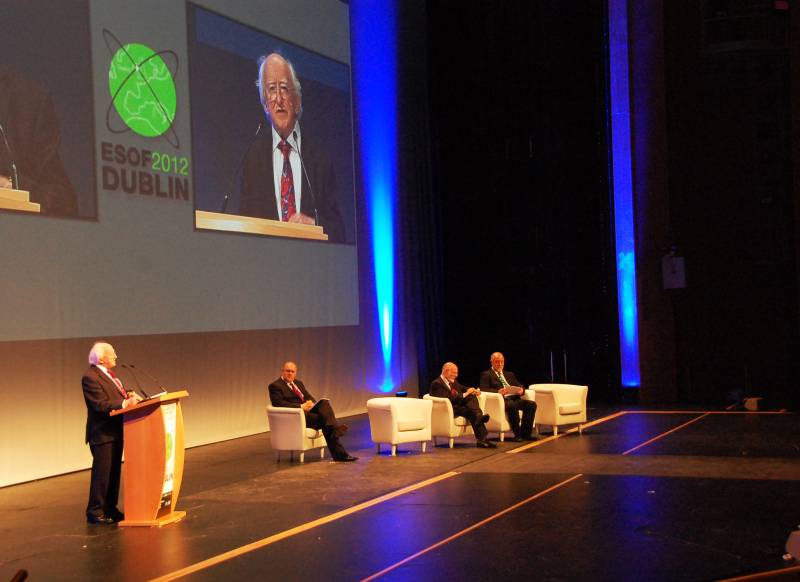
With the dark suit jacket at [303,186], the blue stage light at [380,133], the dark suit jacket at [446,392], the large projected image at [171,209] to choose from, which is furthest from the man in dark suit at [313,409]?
the blue stage light at [380,133]

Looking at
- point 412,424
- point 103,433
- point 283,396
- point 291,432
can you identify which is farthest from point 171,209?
point 103,433

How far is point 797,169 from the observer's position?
13289mm

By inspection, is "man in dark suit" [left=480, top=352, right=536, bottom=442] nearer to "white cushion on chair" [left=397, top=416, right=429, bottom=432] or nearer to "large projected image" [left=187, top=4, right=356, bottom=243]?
"white cushion on chair" [left=397, top=416, right=429, bottom=432]

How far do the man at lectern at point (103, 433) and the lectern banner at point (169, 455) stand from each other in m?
0.22

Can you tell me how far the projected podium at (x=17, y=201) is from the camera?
8305 mm

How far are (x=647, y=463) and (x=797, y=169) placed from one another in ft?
21.0

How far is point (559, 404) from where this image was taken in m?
A: 11.0

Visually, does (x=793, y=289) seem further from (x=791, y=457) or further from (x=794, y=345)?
(x=791, y=457)

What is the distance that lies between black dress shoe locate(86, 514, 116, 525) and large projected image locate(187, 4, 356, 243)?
4.56 meters

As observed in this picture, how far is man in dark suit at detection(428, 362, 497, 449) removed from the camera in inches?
394

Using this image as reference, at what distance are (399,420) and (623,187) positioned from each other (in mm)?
7401

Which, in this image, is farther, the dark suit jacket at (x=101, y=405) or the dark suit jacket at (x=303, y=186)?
the dark suit jacket at (x=303, y=186)

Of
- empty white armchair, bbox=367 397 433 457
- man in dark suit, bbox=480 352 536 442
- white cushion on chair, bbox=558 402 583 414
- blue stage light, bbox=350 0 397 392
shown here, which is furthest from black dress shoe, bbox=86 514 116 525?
blue stage light, bbox=350 0 397 392

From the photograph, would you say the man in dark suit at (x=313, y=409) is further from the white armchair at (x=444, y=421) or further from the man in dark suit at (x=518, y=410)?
the man in dark suit at (x=518, y=410)
